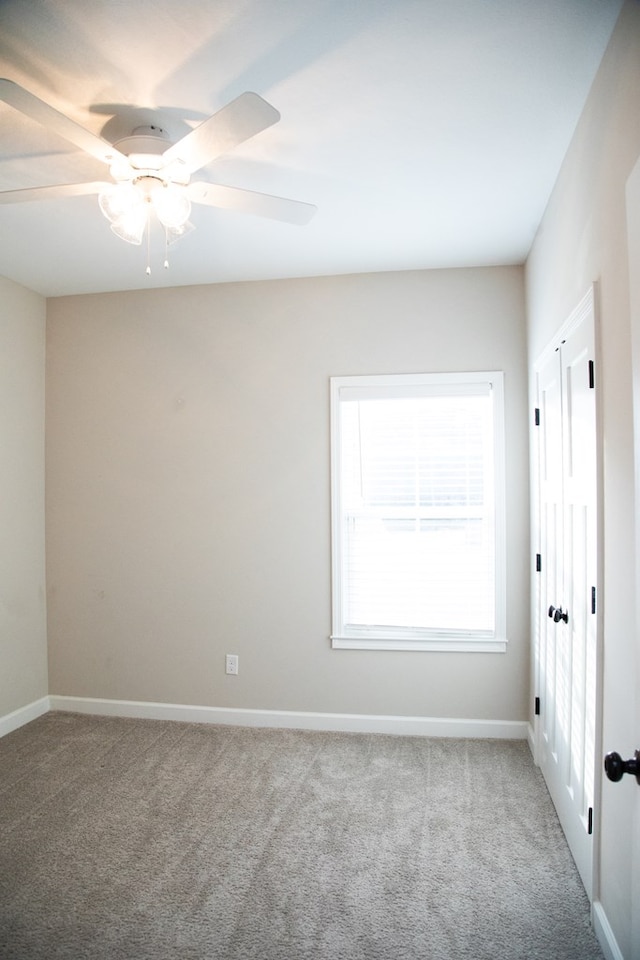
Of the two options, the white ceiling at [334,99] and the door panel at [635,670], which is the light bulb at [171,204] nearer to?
the white ceiling at [334,99]

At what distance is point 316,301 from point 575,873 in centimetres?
307

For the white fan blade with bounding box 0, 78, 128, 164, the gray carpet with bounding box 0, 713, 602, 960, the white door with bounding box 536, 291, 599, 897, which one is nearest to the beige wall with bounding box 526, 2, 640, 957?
the white door with bounding box 536, 291, 599, 897

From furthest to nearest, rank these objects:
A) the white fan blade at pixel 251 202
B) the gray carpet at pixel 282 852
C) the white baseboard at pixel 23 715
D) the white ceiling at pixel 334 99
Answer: the white baseboard at pixel 23 715 → the white fan blade at pixel 251 202 → the gray carpet at pixel 282 852 → the white ceiling at pixel 334 99

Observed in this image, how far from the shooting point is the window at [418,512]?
354 centimetres

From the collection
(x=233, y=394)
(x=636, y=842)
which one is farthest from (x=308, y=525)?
(x=636, y=842)

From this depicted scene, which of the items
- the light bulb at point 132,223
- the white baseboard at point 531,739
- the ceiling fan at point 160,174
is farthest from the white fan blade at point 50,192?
the white baseboard at point 531,739

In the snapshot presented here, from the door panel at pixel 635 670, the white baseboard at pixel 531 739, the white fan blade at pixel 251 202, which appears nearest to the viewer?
the door panel at pixel 635 670

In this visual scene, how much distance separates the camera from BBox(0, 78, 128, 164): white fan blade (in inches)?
61.1

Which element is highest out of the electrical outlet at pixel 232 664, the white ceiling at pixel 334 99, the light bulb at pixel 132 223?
the white ceiling at pixel 334 99

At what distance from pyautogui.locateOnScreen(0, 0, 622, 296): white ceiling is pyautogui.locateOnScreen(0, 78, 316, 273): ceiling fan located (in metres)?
0.22

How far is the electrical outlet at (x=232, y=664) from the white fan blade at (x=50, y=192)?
268cm

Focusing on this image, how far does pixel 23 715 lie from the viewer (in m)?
3.79

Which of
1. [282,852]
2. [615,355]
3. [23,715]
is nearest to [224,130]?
[615,355]

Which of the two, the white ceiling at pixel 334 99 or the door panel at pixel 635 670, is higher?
the white ceiling at pixel 334 99
